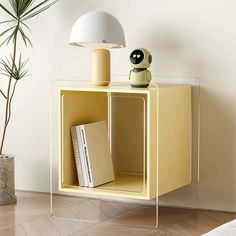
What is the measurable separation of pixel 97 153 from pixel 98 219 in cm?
30

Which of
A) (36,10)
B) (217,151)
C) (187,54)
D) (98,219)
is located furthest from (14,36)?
(217,151)

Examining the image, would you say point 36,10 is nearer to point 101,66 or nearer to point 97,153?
point 101,66

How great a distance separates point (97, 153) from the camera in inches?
115

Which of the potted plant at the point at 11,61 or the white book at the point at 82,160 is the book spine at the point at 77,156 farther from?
the potted plant at the point at 11,61

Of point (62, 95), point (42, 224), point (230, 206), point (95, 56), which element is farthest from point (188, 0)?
point (42, 224)

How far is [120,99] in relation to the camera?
313cm

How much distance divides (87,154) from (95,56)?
446mm

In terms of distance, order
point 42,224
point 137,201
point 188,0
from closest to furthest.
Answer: point 42,224, point 188,0, point 137,201

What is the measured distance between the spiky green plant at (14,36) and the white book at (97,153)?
497mm

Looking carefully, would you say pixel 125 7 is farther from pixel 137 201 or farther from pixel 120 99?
pixel 137 201

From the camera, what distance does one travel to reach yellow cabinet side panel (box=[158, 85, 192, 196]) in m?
2.74

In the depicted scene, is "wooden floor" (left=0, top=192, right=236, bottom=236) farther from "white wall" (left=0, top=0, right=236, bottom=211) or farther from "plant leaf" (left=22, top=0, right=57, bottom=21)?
"plant leaf" (left=22, top=0, right=57, bottom=21)

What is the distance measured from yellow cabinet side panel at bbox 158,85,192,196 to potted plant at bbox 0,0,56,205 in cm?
82

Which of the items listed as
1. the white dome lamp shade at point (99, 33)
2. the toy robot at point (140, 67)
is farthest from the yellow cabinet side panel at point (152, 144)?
the white dome lamp shade at point (99, 33)
